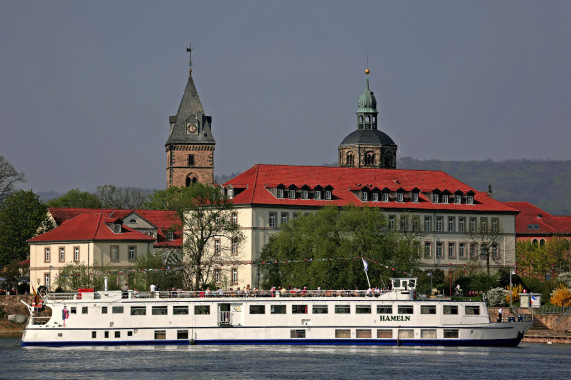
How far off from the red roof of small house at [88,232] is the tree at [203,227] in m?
8.70

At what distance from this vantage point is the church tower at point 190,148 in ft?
573

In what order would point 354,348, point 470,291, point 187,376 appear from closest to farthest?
point 187,376, point 354,348, point 470,291

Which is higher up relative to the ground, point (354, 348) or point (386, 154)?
point (386, 154)

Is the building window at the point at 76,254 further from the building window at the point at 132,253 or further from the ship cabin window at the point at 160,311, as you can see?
the ship cabin window at the point at 160,311

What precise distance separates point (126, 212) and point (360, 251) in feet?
122

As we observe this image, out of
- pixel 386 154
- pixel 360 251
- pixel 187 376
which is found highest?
pixel 386 154

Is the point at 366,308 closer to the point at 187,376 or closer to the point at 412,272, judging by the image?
the point at 187,376

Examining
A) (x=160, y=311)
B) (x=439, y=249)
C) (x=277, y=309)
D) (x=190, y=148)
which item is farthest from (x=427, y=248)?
(x=190, y=148)

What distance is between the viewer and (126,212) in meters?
132

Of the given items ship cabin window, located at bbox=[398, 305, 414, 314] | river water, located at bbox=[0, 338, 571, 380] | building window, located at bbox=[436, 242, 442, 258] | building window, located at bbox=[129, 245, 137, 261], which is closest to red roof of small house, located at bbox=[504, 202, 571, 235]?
building window, located at bbox=[436, 242, 442, 258]

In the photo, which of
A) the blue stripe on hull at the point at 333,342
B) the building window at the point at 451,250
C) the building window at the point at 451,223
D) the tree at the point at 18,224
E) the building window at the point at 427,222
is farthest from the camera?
the tree at the point at 18,224

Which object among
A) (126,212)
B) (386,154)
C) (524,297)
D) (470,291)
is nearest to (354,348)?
(524,297)

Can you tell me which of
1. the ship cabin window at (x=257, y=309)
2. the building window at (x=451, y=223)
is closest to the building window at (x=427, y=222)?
the building window at (x=451, y=223)

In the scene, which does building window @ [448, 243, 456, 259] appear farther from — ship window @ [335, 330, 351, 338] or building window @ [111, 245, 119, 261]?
ship window @ [335, 330, 351, 338]
